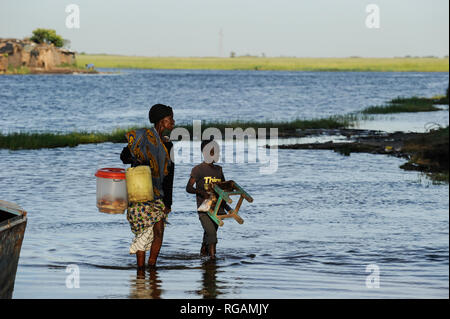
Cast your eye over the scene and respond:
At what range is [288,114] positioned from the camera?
54.7 meters

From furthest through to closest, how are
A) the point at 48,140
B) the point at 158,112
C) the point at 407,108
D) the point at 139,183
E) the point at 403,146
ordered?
the point at 407,108 < the point at 48,140 < the point at 403,146 < the point at 158,112 < the point at 139,183

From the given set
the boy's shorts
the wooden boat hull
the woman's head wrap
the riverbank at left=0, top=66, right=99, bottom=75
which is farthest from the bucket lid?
the riverbank at left=0, top=66, right=99, bottom=75

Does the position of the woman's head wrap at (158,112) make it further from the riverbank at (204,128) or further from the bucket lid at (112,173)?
the riverbank at (204,128)

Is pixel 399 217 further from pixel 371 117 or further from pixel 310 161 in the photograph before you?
pixel 371 117

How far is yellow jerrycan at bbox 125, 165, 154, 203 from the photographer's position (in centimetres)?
812

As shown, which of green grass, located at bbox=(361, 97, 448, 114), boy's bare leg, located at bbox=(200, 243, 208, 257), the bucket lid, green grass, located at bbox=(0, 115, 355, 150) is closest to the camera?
the bucket lid

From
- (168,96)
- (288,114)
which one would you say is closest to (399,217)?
(288,114)

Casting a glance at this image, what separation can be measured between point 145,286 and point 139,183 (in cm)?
143

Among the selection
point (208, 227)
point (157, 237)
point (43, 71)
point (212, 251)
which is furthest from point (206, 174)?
point (43, 71)

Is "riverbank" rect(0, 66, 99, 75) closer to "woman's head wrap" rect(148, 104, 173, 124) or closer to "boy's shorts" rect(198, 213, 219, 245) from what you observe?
"boy's shorts" rect(198, 213, 219, 245)

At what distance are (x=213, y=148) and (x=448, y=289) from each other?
3333 mm

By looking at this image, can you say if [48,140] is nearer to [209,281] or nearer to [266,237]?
[266,237]

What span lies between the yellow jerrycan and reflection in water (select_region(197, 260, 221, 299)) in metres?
1.34

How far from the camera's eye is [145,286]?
29.0ft
